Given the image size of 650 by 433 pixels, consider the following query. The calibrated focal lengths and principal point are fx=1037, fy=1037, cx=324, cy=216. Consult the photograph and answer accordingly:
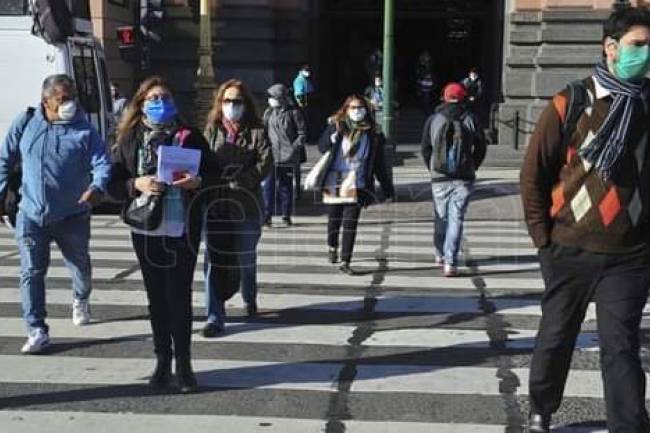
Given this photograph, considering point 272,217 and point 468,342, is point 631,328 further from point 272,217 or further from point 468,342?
point 272,217

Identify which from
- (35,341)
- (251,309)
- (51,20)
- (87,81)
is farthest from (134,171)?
(87,81)

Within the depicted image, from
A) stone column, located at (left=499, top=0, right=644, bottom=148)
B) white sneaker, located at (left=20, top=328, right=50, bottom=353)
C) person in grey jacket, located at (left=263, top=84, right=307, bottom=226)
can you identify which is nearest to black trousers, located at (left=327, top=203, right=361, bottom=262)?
person in grey jacket, located at (left=263, top=84, right=307, bottom=226)

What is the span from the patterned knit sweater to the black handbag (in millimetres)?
2273

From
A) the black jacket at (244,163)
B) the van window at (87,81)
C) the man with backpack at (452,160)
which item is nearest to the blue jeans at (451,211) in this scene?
the man with backpack at (452,160)

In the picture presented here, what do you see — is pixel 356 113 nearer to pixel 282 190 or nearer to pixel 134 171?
pixel 282 190

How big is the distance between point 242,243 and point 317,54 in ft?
78.4

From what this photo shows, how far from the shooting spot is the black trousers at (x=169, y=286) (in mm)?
6062

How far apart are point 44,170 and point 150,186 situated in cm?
127

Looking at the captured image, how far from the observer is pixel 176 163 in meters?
6.04

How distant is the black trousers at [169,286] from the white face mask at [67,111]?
4.04ft

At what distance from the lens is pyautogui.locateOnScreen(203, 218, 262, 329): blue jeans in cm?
731

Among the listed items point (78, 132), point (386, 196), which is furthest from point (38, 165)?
point (386, 196)

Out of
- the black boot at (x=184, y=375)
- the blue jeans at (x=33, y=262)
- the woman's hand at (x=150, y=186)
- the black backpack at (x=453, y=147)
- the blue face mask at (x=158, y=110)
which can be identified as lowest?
the black boot at (x=184, y=375)

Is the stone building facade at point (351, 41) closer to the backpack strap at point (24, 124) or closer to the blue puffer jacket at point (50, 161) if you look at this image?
the blue puffer jacket at point (50, 161)
